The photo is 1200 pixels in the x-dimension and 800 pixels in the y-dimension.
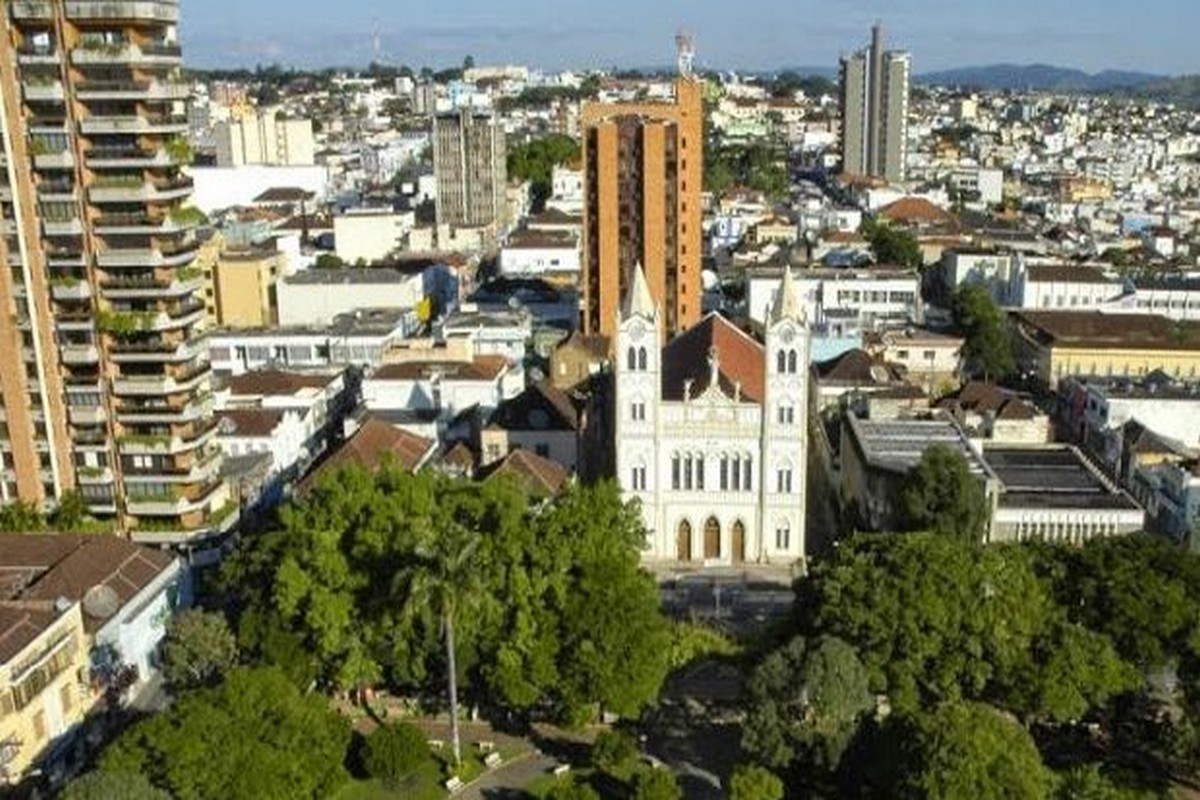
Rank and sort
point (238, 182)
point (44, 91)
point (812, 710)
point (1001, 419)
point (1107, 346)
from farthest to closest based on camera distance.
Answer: point (238, 182) < point (1107, 346) < point (1001, 419) < point (44, 91) < point (812, 710)

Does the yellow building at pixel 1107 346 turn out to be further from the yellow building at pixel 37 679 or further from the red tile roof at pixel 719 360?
the yellow building at pixel 37 679

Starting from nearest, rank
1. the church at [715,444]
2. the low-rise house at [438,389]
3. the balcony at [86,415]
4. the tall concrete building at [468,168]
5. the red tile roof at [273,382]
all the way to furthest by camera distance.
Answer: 1. the balcony at [86,415]
2. the church at [715,444]
3. the low-rise house at [438,389]
4. the red tile roof at [273,382]
5. the tall concrete building at [468,168]

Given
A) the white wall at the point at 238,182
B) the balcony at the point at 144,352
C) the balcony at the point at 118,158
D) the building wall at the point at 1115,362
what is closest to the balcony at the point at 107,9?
the balcony at the point at 118,158

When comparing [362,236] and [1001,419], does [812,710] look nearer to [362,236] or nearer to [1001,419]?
[1001,419]

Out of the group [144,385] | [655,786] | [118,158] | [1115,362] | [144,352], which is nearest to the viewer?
[655,786]

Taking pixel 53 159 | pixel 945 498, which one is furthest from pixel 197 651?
pixel 945 498

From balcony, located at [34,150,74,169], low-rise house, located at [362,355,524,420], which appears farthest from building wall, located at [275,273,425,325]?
balcony, located at [34,150,74,169]

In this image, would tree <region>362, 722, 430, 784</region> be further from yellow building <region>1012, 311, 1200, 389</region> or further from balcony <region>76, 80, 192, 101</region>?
yellow building <region>1012, 311, 1200, 389</region>

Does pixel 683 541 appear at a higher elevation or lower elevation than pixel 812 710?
lower
